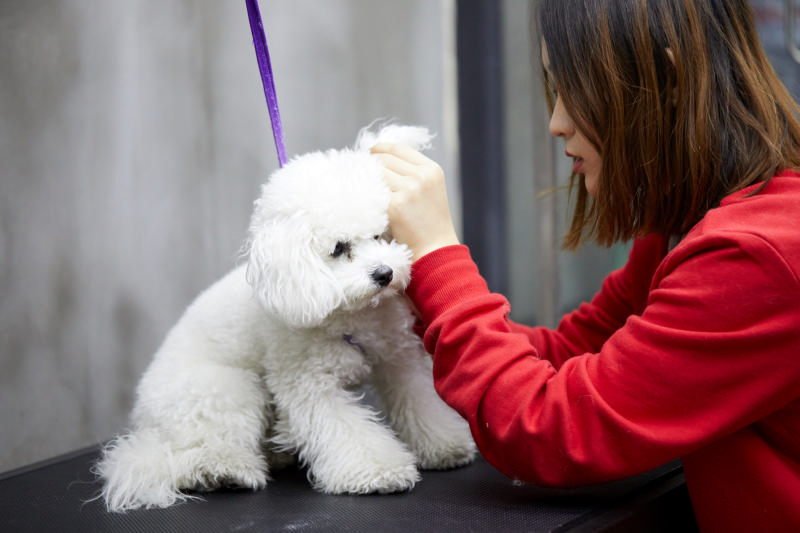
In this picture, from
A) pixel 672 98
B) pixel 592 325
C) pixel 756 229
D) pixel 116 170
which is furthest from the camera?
pixel 116 170

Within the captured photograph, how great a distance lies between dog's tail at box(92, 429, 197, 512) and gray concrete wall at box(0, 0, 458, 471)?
0.49 meters

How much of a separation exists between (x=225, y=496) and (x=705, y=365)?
0.57 meters

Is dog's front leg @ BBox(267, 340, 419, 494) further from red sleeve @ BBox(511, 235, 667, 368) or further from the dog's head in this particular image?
red sleeve @ BBox(511, 235, 667, 368)

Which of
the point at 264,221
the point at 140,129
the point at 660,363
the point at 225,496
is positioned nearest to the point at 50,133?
the point at 140,129

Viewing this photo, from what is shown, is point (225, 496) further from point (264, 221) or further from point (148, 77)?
point (148, 77)

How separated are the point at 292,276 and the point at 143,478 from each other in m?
0.32

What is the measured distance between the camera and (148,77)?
127 centimetres

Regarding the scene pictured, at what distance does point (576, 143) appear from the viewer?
30.0 inches

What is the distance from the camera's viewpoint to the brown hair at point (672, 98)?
2.17 ft

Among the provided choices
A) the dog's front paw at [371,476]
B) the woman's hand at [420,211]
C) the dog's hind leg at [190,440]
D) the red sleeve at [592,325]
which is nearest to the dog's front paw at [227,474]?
the dog's hind leg at [190,440]

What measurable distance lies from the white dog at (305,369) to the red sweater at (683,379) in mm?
112

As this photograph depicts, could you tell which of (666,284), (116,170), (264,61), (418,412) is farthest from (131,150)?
(666,284)

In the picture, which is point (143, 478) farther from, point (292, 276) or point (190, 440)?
point (292, 276)

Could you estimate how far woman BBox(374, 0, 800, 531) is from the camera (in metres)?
0.58
